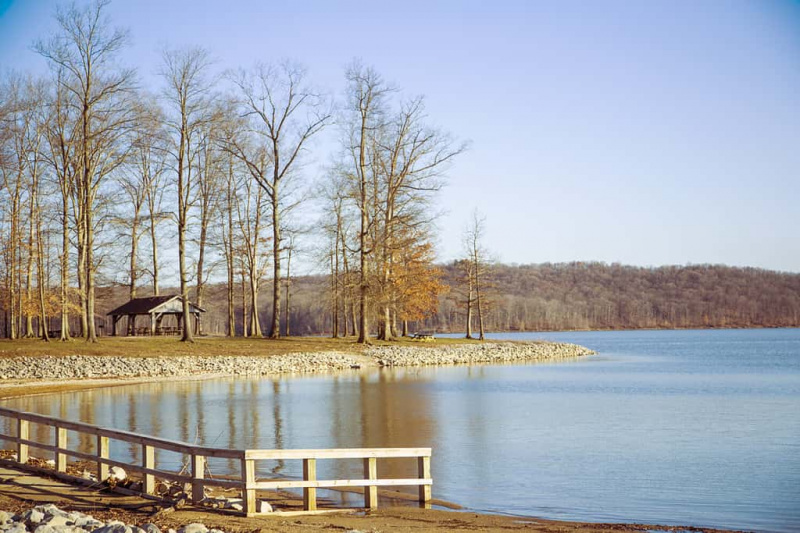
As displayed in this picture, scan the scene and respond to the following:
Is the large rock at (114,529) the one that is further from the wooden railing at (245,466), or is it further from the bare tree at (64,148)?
the bare tree at (64,148)

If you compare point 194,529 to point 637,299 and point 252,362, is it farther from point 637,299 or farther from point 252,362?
point 637,299

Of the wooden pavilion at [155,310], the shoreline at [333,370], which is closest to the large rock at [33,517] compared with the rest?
the shoreline at [333,370]

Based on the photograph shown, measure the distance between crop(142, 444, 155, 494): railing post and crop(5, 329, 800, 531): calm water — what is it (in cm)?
364

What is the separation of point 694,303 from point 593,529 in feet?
519

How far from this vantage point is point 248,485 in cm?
973

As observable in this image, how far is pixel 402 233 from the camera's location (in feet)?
154

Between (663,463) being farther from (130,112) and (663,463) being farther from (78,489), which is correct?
(130,112)

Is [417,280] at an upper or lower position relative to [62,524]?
upper

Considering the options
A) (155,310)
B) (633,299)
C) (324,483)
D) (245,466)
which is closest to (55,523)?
(245,466)

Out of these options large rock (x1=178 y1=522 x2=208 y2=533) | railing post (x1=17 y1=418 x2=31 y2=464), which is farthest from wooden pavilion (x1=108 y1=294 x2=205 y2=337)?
large rock (x1=178 y1=522 x2=208 y2=533)

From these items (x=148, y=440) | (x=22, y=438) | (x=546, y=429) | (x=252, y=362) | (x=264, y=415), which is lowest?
(x=546, y=429)

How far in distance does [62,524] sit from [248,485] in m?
2.19

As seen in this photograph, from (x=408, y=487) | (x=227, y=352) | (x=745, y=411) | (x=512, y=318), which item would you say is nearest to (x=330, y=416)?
(x=408, y=487)

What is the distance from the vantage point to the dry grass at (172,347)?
32219mm
